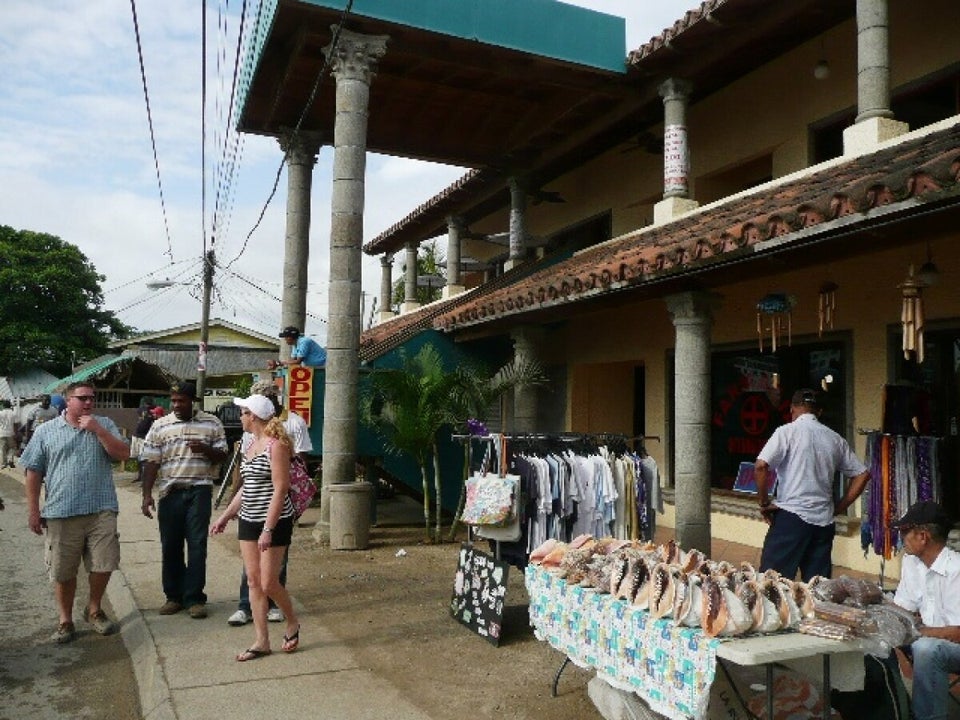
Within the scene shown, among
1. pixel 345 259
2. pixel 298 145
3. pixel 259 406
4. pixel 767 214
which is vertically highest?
pixel 298 145

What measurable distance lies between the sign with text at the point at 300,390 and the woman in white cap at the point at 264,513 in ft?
17.5

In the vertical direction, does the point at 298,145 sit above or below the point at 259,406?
above

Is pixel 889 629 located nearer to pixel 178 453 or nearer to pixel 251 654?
pixel 251 654

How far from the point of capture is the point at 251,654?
5.04m

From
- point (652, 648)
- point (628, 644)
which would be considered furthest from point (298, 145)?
point (652, 648)

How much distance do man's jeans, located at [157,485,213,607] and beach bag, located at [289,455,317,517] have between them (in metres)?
1.06

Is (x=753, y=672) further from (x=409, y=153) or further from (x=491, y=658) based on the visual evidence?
(x=409, y=153)

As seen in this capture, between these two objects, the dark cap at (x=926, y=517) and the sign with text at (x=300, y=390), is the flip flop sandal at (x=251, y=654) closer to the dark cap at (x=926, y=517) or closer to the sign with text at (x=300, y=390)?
the dark cap at (x=926, y=517)

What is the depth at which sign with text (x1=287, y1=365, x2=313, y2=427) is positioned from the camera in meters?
10.5

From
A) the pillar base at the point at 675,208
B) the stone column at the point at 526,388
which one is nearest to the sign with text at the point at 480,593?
the stone column at the point at 526,388

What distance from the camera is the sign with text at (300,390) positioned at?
1045cm

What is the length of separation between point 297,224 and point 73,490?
7627 mm

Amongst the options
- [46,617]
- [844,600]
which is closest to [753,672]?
[844,600]

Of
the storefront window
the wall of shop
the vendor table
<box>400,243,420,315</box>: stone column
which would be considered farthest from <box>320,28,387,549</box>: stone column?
<box>400,243,420,315</box>: stone column
